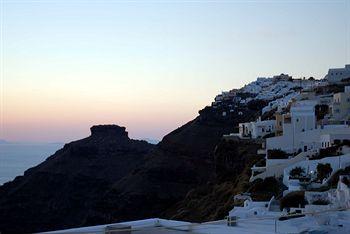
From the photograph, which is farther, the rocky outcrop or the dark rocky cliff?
the rocky outcrop

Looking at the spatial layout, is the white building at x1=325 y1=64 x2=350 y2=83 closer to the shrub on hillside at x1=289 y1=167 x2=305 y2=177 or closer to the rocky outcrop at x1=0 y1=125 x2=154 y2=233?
the rocky outcrop at x1=0 y1=125 x2=154 y2=233

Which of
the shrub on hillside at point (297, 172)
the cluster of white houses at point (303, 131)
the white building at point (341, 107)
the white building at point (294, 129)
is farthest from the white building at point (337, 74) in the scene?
the shrub on hillside at point (297, 172)

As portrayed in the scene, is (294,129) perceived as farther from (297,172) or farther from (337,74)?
(337,74)

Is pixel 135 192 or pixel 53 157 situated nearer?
pixel 135 192

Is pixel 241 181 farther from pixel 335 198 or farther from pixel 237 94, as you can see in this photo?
pixel 237 94

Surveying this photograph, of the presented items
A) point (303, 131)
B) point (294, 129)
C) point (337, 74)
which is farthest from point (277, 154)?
point (337, 74)

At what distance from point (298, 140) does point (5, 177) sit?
109289mm

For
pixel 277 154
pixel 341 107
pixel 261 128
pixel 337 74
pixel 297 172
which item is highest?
pixel 337 74

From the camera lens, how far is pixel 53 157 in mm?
93812

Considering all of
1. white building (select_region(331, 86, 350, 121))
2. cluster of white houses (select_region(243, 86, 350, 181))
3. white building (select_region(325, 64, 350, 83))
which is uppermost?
white building (select_region(325, 64, 350, 83))

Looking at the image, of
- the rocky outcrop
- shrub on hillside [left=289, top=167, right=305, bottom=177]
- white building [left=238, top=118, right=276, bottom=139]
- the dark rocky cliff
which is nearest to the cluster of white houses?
white building [left=238, top=118, right=276, bottom=139]

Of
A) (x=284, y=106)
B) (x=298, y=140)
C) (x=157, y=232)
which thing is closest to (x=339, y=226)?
(x=157, y=232)

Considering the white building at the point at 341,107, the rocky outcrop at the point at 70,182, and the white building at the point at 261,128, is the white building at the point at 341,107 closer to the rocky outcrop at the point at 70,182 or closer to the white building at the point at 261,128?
the white building at the point at 261,128

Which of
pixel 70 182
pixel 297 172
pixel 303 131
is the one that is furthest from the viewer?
pixel 70 182
